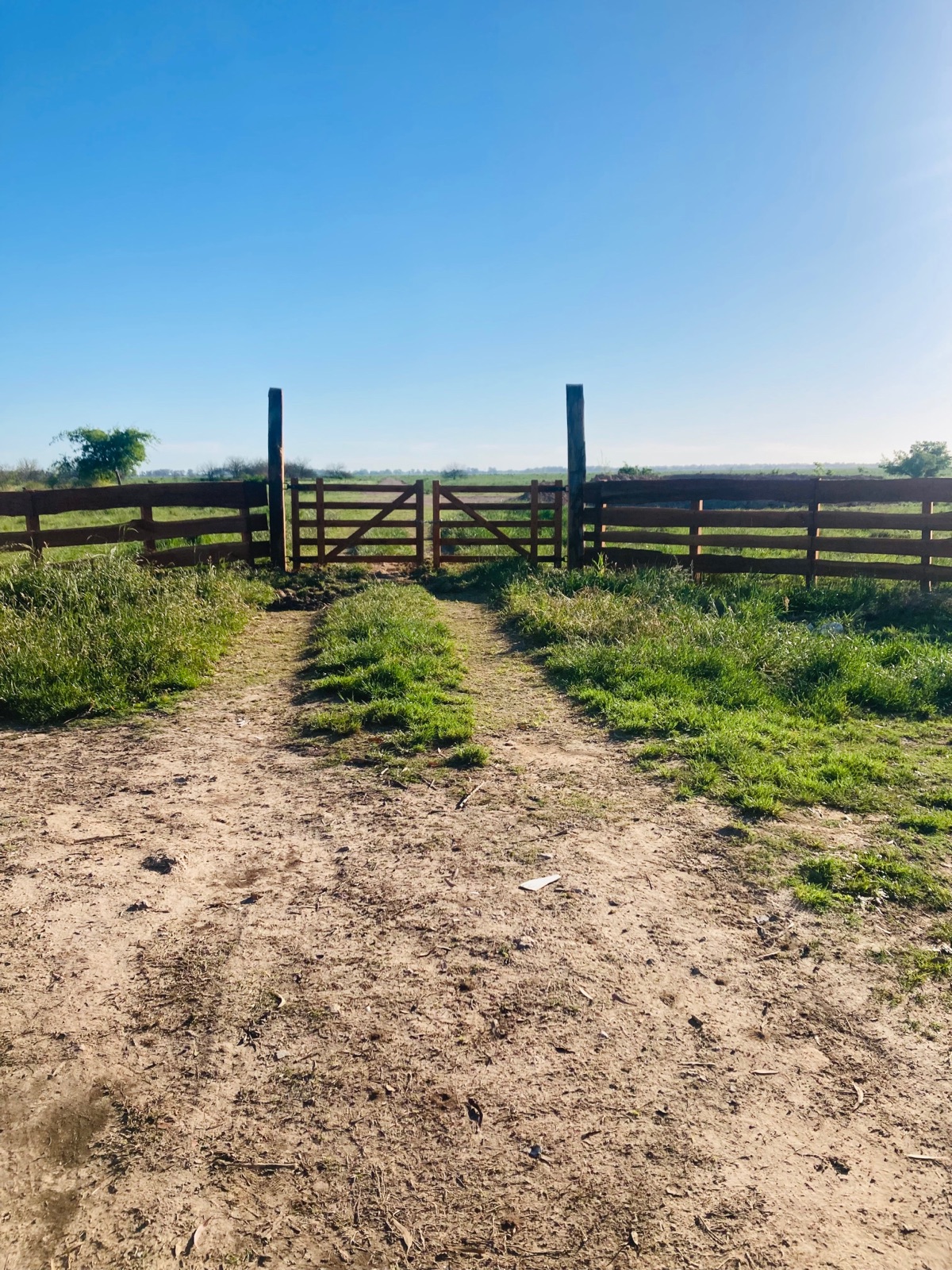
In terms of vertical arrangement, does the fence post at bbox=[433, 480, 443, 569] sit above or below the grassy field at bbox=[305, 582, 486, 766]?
above

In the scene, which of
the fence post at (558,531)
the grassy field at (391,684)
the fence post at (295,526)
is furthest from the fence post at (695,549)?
the fence post at (295,526)

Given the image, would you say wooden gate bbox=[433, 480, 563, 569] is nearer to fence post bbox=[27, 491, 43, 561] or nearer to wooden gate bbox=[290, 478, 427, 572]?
wooden gate bbox=[290, 478, 427, 572]

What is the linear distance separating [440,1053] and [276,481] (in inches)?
462

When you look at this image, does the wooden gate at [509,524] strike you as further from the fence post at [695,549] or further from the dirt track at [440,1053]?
the dirt track at [440,1053]

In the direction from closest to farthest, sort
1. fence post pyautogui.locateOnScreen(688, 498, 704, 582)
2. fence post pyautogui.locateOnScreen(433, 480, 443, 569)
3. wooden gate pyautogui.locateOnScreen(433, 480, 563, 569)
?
Result: 1. fence post pyautogui.locateOnScreen(688, 498, 704, 582)
2. fence post pyautogui.locateOnScreen(433, 480, 443, 569)
3. wooden gate pyautogui.locateOnScreen(433, 480, 563, 569)

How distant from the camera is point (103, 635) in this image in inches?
282

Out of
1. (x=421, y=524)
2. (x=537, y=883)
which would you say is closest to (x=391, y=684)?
(x=537, y=883)

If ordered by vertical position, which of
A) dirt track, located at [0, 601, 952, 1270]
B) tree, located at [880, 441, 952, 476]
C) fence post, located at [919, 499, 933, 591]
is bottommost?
dirt track, located at [0, 601, 952, 1270]

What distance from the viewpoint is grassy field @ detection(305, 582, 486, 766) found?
5520 mm

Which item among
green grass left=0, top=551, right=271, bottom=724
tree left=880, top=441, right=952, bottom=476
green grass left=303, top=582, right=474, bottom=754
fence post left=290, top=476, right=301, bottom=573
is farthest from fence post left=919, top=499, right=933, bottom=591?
tree left=880, top=441, right=952, bottom=476

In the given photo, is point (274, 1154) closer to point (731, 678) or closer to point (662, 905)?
point (662, 905)

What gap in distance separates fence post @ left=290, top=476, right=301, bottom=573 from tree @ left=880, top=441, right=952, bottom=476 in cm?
3912

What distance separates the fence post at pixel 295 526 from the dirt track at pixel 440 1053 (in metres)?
9.70

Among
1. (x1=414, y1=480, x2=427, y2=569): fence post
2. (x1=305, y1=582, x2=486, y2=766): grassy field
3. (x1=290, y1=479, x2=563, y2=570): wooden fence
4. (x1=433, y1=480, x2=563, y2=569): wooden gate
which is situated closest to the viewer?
(x1=305, y1=582, x2=486, y2=766): grassy field
